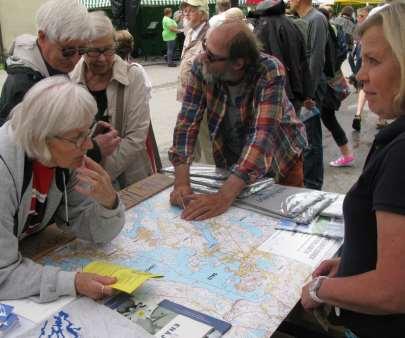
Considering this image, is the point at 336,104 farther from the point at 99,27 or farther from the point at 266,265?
the point at 266,265

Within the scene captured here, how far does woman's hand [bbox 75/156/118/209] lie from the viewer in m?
1.66

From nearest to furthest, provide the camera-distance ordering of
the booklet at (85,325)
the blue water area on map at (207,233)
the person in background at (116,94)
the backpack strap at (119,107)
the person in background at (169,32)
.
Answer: the booklet at (85,325) → the blue water area on map at (207,233) → the person in background at (116,94) → the backpack strap at (119,107) → the person in background at (169,32)

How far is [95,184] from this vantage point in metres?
1.68

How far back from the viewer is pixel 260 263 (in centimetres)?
164

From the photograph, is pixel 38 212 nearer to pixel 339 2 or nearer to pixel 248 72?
pixel 248 72

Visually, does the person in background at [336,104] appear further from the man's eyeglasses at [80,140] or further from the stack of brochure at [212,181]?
the man's eyeglasses at [80,140]

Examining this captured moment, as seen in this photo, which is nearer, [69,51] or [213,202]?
[213,202]

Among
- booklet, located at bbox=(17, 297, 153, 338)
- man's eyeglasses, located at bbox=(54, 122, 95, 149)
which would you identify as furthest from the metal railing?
booklet, located at bbox=(17, 297, 153, 338)

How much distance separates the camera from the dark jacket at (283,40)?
373 centimetres

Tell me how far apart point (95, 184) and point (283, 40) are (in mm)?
2516

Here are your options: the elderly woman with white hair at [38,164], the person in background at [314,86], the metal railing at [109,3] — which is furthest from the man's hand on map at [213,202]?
the metal railing at [109,3]

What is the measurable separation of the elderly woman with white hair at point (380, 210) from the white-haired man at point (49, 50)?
1384mm

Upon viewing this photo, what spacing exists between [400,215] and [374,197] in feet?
0.24

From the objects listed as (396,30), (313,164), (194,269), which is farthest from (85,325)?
(313,164)
